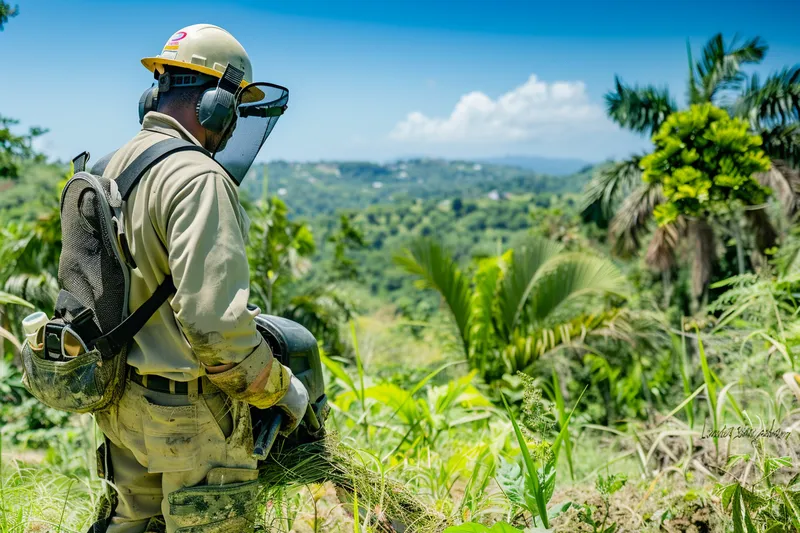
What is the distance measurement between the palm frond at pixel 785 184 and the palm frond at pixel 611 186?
2230 mm

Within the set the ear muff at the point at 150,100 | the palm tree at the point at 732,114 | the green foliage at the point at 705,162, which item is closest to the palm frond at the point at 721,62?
the palm tree at the point at 732,114

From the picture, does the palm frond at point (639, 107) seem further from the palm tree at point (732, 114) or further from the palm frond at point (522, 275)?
the palm frond at point (522, 275)

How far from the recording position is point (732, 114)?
10.4 meters

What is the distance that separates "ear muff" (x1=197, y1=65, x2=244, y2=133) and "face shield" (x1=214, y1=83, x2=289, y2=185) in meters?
0.09

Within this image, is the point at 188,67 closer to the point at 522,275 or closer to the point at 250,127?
the point at 250,127

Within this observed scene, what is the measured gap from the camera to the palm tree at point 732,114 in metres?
9.58

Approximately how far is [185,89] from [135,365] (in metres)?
0.85

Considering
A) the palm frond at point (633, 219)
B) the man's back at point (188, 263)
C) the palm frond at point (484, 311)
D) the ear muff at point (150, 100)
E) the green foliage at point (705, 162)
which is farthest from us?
the palm frond at point (633, 219)

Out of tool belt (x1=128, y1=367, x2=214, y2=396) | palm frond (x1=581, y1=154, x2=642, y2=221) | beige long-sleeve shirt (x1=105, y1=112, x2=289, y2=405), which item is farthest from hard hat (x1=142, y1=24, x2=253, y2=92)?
palm frond (x1=581, y1=154, x2=642, y2=221)

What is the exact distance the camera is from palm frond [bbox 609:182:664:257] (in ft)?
33.9

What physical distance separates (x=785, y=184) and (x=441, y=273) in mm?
5783

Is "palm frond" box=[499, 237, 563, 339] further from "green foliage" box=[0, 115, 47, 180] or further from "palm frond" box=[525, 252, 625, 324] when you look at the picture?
"green foliage" box=[0, 115, 47, 180]

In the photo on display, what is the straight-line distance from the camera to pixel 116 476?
195cm

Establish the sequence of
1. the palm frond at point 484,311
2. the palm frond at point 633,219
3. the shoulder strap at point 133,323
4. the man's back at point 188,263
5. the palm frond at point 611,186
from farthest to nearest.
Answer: the palm frond at point 611,186 < the palm frond at point 633,219 < the palm frond at point 484,311 < the shoulder strap at point 133,323 < the man's back at point 188,263
